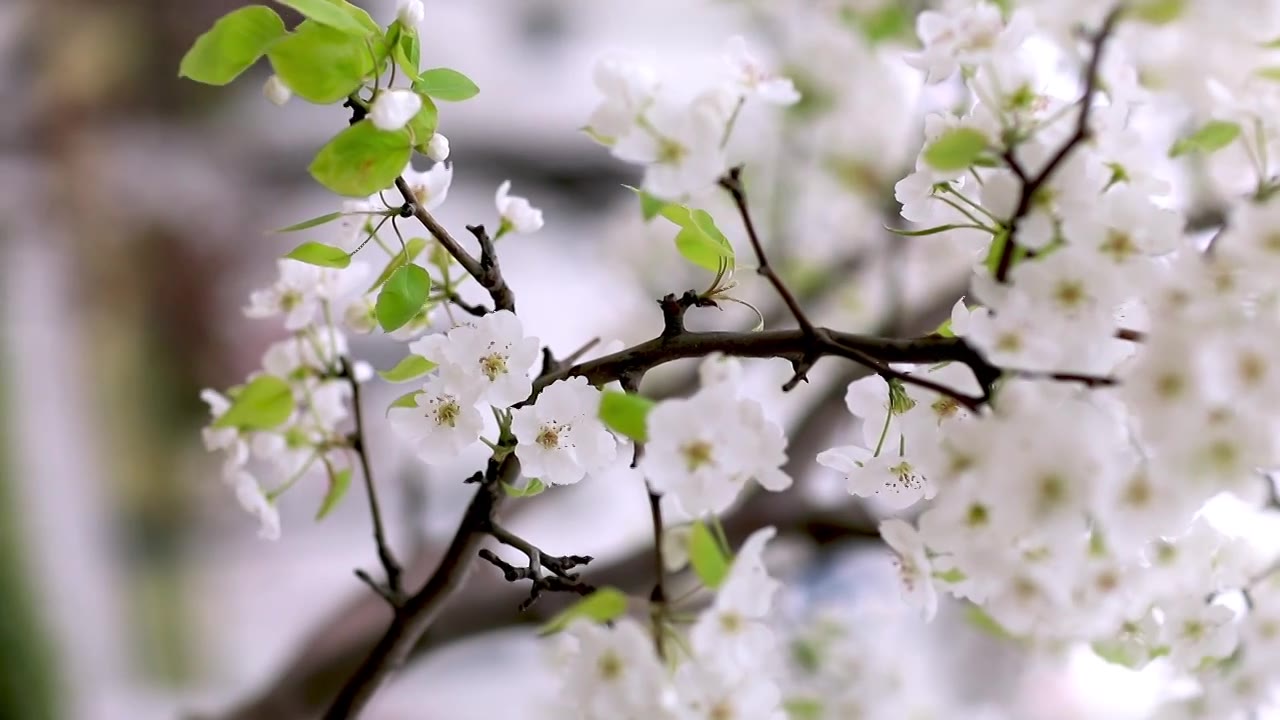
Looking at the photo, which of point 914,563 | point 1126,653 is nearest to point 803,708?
point 1126,653

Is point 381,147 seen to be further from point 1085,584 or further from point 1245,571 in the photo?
point 1245,571

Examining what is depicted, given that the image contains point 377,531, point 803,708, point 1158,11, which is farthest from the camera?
point 803,708

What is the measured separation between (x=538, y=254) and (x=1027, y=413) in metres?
1.09

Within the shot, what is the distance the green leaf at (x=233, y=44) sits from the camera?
320 millimetres

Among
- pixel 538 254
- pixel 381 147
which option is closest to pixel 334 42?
pixel 381 147

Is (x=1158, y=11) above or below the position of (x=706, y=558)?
above

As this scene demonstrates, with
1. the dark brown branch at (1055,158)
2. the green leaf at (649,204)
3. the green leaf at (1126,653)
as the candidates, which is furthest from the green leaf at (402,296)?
the green leaf at (1126,653)

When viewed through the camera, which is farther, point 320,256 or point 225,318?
point 225,318

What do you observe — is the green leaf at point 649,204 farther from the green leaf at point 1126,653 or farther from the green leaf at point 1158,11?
the green leaf at point 1126,653

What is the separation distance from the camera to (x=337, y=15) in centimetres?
31

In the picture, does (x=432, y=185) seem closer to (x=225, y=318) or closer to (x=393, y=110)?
(x=393, y=110)

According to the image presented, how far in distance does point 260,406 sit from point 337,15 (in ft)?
0.79

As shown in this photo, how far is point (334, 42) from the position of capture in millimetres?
321

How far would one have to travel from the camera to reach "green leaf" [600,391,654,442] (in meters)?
0.30
